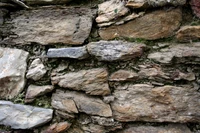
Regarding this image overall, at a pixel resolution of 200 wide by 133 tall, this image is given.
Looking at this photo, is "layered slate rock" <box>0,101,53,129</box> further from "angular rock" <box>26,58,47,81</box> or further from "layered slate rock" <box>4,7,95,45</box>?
"layered slate rock" <box>4,7,95,45</box>

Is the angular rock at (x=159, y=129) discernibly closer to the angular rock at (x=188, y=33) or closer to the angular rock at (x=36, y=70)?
the angular rock at (x=188, y=33)

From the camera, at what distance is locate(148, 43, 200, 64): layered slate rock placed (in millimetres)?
1452

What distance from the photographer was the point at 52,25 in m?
1.75

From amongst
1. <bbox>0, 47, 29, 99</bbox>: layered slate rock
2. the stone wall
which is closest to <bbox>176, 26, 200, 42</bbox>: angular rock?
the stone wall

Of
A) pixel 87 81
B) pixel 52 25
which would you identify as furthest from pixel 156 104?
pixel 52 25

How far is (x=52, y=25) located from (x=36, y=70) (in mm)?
342

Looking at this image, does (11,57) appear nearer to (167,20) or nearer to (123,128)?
(123,128)

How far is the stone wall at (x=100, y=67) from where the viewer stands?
1483 mm

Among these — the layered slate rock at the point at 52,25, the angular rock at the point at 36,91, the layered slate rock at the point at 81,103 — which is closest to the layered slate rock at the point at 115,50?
the layered slate rock at the point at 52,25

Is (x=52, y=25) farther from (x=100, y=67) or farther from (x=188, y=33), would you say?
A: (x=188, y=33)

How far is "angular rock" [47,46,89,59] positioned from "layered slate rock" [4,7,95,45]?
73mm

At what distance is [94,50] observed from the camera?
1.60 metres

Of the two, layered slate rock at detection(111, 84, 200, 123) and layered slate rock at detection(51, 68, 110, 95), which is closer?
layered slate rock at detection(111, 84, 200, 123)

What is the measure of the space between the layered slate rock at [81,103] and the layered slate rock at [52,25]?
36cm
